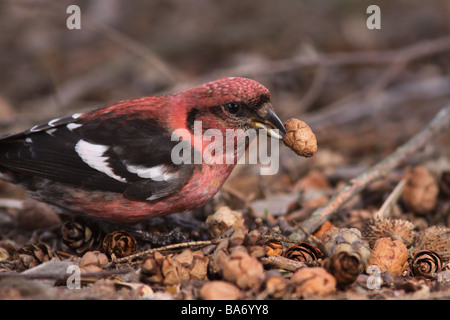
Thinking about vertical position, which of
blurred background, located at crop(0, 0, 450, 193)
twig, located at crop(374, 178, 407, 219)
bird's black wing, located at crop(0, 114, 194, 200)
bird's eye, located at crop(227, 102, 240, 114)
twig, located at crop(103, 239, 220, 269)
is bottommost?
twig, located at crop(103, 239, 220, 269)

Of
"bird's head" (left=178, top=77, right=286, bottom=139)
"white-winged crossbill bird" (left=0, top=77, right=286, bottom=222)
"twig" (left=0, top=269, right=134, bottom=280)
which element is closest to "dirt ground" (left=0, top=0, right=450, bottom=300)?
"twig" (left=0, top=269, right=134, bottom=280)

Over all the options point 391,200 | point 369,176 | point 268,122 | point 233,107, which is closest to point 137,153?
point 233,107

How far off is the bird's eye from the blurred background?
129 cm

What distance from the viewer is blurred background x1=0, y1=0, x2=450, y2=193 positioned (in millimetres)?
4738

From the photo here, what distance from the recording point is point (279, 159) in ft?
14.9

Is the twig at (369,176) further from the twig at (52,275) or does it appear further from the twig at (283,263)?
the twig at (52,275)

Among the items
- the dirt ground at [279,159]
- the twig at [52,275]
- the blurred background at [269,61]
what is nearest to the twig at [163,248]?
the dirt ground at [279,159]

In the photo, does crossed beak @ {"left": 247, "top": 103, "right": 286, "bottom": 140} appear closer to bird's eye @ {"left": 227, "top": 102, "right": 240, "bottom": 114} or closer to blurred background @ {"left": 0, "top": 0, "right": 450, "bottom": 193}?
bird's eye @ {"left": 227, "top": 102, "right": 240, "bottom": 114}

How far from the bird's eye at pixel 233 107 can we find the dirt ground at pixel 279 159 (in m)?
0.56

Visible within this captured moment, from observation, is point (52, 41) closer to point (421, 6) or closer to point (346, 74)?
point (346, 74)

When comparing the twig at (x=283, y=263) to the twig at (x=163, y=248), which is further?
the twig at (x=163, y=248)

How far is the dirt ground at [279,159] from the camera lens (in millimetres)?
2223

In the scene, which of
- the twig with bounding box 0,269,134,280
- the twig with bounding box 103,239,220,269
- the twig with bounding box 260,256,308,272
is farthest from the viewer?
the twig with bounding box 103,239,220,269
